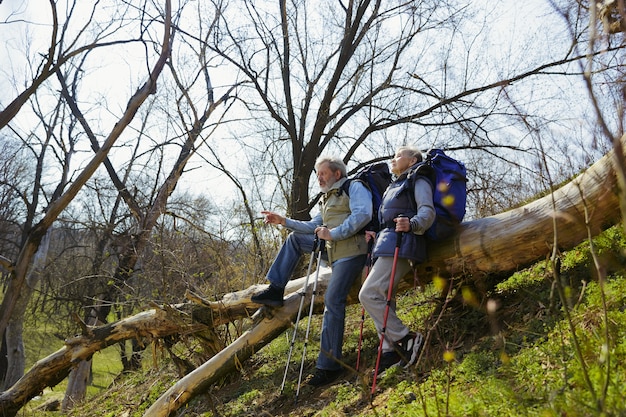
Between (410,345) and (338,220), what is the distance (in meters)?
1.46

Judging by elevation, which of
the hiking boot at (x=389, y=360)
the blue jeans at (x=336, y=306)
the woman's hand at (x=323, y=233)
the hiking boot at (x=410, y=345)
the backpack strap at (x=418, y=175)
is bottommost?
the hiking boot at (x=389, y=360)

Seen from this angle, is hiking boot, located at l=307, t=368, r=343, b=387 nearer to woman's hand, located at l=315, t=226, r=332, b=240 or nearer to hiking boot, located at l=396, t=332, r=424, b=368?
hiking boot, located at l=396, t=332, r=424, b=368

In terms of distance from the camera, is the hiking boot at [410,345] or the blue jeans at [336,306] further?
the blue jeans at [336,306]

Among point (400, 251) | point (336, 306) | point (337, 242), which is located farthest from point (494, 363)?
point (337, 242)

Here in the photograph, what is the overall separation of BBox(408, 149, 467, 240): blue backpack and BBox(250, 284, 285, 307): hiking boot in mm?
1856

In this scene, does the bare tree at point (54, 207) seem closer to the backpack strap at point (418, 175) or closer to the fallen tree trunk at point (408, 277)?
the fallen tree trunk at point (408, 277)

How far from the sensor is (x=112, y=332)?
7.25m

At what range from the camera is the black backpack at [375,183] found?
209 inches

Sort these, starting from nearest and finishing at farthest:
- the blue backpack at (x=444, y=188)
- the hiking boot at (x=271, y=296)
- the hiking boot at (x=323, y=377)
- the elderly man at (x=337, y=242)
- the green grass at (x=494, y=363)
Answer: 1. the green grass at (x=494, y=363)
2. the blue backpack at (x=444, y=188)
3. the elderly man at (x=337, y=242)
4. the hiking boot at (x=323, y=377)
5. the hiking boot at (x=271, y=296)

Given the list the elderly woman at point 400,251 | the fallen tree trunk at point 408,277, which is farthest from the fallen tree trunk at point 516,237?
the elderly woman at point 400,251

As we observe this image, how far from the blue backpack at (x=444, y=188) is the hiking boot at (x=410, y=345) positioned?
923mm

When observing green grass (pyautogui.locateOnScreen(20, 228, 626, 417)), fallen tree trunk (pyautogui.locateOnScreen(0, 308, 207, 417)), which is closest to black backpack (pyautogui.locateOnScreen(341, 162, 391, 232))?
green grass (pyautogui.locateOnScreen(20, 228, 626, 417))

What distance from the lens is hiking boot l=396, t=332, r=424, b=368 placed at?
443cm

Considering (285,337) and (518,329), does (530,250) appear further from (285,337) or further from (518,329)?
(285,337)
